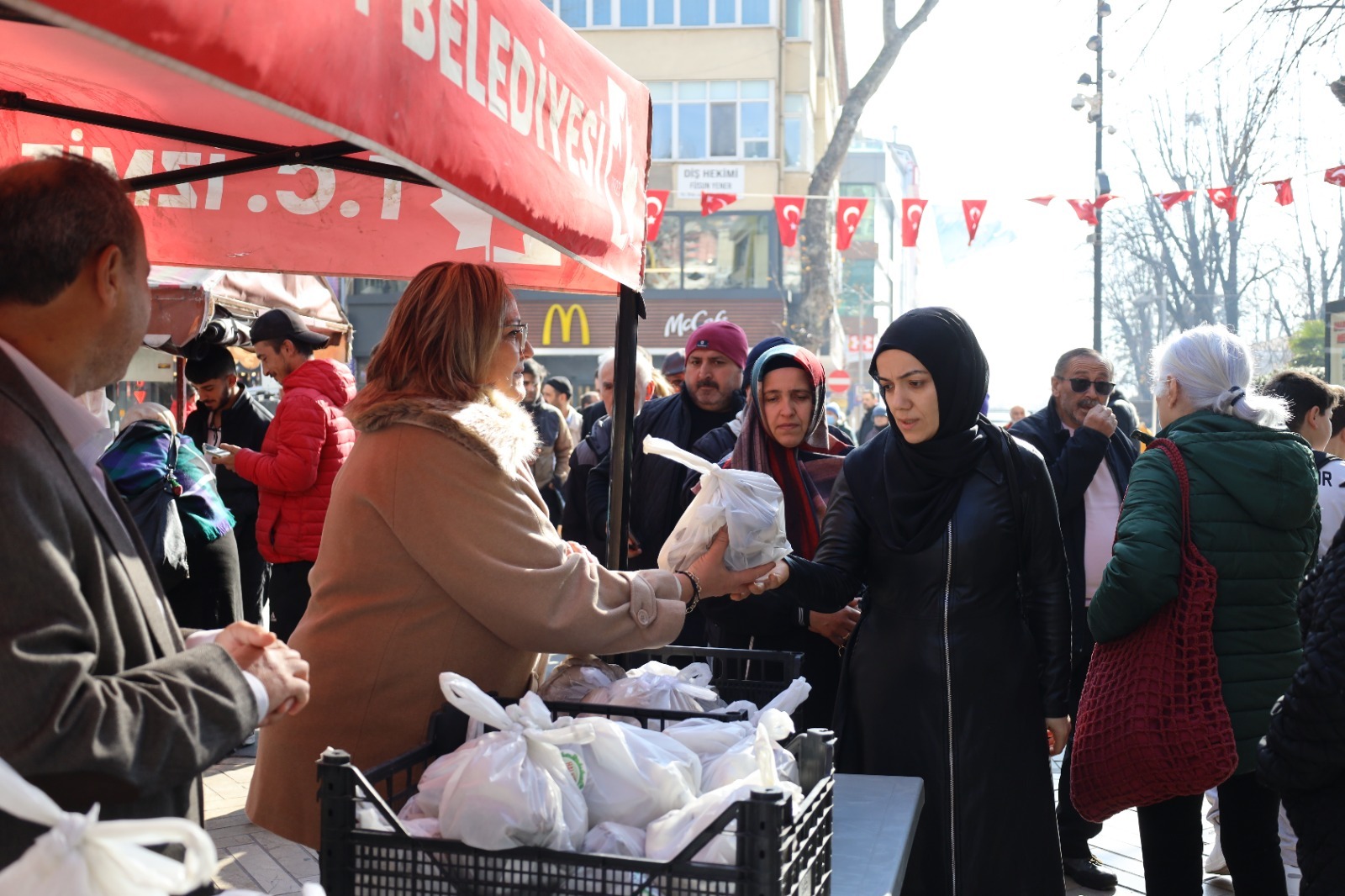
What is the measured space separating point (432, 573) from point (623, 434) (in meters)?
1.47

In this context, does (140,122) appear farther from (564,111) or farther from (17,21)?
(564,111)

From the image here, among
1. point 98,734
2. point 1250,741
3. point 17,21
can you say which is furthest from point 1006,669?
point 17,21

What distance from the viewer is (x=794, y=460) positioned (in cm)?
447

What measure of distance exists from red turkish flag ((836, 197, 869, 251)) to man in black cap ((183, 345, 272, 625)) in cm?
991

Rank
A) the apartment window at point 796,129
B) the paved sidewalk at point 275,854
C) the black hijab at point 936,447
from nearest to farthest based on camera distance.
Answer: the black hijab at point 936,447
the paved sidewalk at point 275,854
the apartment window at point 796,129

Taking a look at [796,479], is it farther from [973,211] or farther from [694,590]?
[973,211]

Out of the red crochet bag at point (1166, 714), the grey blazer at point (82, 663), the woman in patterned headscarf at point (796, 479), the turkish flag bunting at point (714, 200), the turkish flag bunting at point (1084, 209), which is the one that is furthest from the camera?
the turkish flag bunting at point (714, 200)

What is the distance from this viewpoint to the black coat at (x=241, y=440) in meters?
6.89

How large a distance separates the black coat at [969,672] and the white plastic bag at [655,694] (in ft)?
3.30

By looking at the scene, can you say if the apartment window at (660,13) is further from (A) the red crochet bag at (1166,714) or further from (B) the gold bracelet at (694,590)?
(B) the gold bracelet at (694,590)

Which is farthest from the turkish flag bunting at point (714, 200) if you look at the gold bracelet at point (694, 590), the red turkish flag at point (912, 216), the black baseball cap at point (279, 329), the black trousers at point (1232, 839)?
the gold bracelet at point (694, 590)

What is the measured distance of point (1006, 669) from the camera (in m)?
3.42

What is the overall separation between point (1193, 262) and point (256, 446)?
36.0m

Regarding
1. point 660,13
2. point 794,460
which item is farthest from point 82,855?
point 660,13
